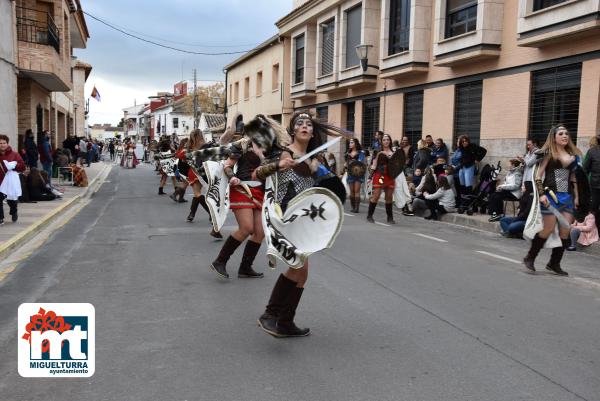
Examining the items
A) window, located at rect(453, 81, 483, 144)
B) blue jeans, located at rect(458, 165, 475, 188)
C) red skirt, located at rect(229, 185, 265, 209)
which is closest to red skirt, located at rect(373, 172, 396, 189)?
blue jeans, located at rect(458, 165, 475, 188)

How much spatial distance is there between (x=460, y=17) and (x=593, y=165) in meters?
7.85

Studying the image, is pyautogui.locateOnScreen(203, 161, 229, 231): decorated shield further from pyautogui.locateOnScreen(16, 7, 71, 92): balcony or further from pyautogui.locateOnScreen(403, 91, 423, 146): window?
pyautogui.locateOnScreen(16, 7, 71, 92): balcony

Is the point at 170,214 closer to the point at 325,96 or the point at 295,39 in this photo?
the point at 325,96

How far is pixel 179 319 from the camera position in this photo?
16.6ft

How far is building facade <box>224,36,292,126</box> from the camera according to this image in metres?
31.2

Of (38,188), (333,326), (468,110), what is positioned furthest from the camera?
(468,110)

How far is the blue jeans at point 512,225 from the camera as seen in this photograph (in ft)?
35.2

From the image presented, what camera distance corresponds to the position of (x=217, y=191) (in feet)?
22.8

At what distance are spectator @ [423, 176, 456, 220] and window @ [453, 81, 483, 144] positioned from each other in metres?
2.91

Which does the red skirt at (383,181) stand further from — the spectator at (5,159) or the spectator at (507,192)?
the spectator at (5,159)

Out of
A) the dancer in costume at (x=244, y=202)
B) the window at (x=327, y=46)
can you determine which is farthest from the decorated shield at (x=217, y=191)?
the window at (x=327, y=46)

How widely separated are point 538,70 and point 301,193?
11.3 m

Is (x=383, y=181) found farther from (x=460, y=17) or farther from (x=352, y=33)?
(x=352, y=33)

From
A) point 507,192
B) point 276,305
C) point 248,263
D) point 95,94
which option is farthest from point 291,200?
point 95,94
